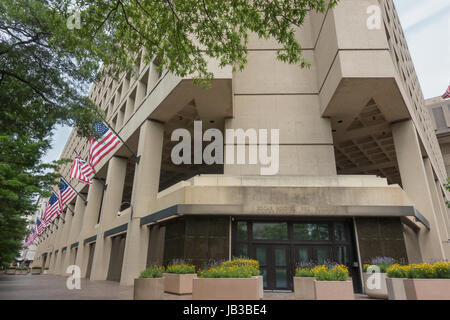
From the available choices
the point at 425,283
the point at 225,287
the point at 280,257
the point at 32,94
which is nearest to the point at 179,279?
the point at 225,287

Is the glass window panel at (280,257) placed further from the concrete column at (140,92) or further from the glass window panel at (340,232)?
the concrete column at (140,92)

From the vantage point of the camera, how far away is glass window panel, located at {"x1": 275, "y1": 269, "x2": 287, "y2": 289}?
14.6 m

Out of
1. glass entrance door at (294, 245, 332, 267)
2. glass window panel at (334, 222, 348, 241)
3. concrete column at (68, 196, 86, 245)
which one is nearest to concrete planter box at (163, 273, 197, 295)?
glass entrance door at (294, 245, 332, 267)

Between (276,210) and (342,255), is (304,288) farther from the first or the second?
(342,255)

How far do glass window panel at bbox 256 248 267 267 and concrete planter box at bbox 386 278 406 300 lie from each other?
7.29m

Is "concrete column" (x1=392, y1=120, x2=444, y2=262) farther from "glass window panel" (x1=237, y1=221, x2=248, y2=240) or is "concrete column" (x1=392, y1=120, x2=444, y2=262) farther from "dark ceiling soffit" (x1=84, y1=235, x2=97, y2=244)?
"dark ceiling soffit" (x1=84, y1=235, x2=97, y2=244)

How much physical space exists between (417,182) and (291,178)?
Answer: 359 inches

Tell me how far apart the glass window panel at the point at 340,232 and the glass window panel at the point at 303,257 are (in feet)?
5.88

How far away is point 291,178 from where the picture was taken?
53.0ft

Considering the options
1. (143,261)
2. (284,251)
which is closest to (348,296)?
(284,251)

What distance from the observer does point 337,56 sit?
56.1 ft
